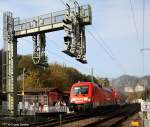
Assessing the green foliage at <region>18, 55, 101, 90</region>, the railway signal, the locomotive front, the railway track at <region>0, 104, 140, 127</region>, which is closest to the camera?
the railway track at <region>0, 104, 140, 127</region>

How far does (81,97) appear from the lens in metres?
40.0

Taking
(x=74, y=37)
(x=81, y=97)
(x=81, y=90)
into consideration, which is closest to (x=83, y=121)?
(x=74, y=37)

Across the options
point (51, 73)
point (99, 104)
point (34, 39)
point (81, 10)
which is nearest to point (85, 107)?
point (99, 104)

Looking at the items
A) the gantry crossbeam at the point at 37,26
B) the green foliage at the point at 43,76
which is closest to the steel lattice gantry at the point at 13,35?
the gantry crossbeam at the point at 37,26

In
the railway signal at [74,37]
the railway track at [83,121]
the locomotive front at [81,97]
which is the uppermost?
the railway signal at [74,37]

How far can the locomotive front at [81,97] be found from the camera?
1556 inches

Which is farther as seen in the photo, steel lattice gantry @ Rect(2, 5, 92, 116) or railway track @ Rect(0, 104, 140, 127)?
steel lattice gantry @ Rect(2, 5, 92, 116)

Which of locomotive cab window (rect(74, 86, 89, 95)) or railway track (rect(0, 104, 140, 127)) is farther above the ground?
locomotive cab window (rect(74, 86, 89, 95))

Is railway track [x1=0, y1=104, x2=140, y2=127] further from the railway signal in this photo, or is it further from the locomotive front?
the railway signal

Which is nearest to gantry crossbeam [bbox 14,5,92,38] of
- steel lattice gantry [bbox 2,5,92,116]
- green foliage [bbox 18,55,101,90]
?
steel lattice gantry [bbox 2,5,92,116]

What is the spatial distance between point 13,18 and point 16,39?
205 cm

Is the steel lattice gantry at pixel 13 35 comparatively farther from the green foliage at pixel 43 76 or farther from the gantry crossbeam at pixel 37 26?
the green foliage at pixel 43 76

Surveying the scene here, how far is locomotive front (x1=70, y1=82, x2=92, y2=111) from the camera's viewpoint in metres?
39.5

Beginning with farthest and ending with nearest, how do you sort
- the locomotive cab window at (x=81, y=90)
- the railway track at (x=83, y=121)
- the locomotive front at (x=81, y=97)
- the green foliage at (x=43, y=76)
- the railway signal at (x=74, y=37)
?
1. the green foliage at (x=43, y=76)
2. the locomotive cab window at (x=81, y=90)
3. the locomotive front at (x=81, y=97)
4. the railway signal at (x=74, y=37)
5. the railway track at (x=83, y=121)
